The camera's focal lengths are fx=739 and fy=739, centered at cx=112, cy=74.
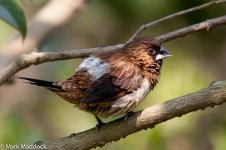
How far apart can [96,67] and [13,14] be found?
133 cm

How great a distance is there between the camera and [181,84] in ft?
19.6

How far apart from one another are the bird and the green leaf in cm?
106

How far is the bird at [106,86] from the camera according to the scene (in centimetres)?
402

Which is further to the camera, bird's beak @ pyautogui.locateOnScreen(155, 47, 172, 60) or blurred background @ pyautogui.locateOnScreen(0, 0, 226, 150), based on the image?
blurred background @ pyautogui.locateOnScreen(0, 0, 226, 150)

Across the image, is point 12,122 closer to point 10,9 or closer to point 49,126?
point 10,9

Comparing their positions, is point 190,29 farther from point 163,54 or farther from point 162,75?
point 162,75

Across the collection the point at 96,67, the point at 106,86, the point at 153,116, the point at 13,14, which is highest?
the point at 13,14

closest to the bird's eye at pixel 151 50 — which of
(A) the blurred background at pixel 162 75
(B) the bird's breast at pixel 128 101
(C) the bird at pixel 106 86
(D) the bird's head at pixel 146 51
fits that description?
(D) the bird's head at pixel 146 51

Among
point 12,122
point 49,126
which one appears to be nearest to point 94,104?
point 12,122

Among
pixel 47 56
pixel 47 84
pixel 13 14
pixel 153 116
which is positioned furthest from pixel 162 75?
pixel 13 14

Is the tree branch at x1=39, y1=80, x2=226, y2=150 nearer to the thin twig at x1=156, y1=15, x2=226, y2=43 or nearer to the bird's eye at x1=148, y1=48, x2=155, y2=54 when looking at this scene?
the thin twig at x1=156, y1=15, x2=226, y2=43

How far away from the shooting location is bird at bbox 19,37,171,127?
13.2 ft

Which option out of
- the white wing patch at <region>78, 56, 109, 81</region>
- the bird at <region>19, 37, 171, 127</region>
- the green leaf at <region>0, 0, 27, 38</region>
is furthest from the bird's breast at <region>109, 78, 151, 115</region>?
the green leaf at <region>0, 0, 27, 38</region>

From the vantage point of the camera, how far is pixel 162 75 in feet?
21.1
